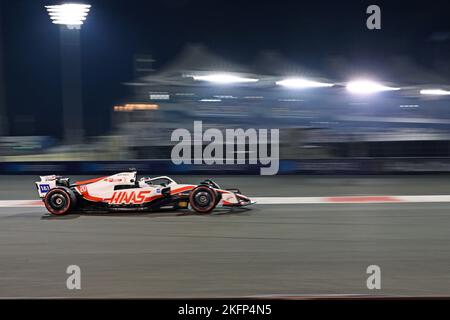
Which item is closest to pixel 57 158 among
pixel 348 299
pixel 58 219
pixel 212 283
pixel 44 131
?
pixel 58 219

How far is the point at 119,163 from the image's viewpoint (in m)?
15.3

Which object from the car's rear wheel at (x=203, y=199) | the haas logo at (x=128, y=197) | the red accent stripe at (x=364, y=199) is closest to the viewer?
the car's rear wheel at (x=203, y=199)

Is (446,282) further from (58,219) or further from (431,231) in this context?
(58,219)

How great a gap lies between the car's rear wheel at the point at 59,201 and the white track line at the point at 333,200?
1.59 meters

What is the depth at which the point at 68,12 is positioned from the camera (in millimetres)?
16641

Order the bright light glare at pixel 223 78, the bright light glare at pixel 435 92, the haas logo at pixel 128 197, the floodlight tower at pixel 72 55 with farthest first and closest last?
the bright light glare at pixel 223 78 → the bright light glare at pixel 435 92 → the floodlight tower at pixel 72 55 → the haas logo at pixel 128 197

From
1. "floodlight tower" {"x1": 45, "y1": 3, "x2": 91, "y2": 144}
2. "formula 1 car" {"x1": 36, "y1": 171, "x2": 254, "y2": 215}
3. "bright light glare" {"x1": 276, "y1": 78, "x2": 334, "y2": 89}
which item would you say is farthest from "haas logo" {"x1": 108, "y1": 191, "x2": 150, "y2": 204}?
"bright light glare" {"x1": 276, "y1": 78, "x2": 334, "y2": 89}

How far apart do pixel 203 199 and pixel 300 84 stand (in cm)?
1060

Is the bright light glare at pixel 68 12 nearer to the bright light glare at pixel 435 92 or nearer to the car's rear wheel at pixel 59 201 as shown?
the car's rear wheel at pixel 59 201

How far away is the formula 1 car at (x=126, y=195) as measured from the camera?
322 inches

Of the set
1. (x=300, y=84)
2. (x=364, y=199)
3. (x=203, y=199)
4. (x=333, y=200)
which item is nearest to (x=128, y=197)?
(x=203, y=199)

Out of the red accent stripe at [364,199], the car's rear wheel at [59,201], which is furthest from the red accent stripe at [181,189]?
the red accent stripe at [364,199]

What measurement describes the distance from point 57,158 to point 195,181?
441 cm
